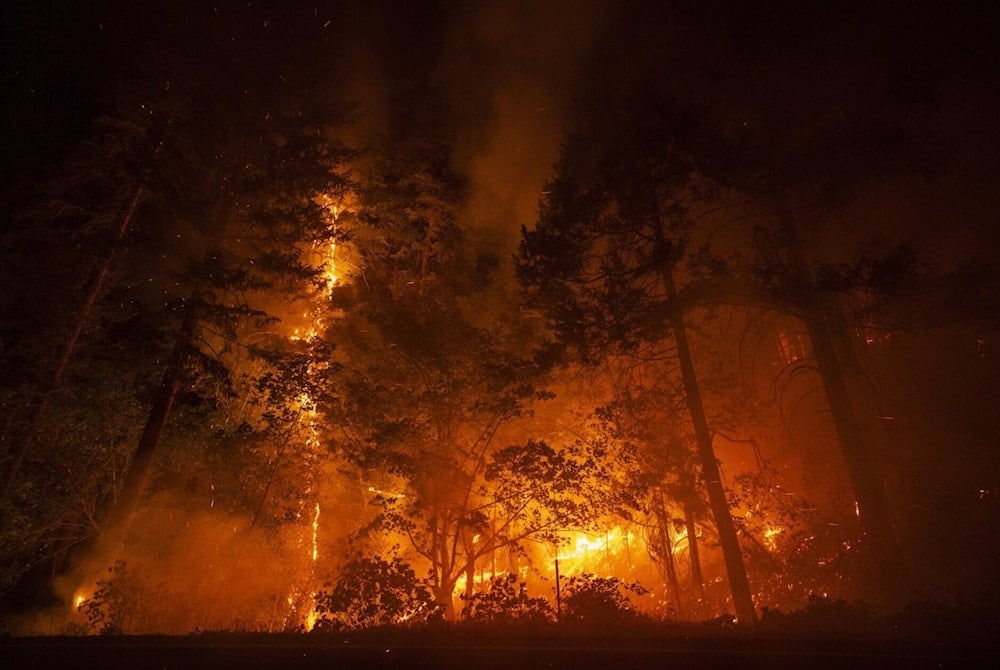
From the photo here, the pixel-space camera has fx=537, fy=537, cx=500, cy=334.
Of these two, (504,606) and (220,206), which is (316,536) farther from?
(220,206)

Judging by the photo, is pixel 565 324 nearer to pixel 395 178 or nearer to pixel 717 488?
pixel 717 488

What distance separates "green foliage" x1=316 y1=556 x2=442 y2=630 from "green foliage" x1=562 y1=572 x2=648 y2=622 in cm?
258

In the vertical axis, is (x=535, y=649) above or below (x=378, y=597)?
below

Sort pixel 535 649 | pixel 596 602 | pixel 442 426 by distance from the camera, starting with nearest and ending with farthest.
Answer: pixel 535 649 → pixel 596 602 → pixel 442 426

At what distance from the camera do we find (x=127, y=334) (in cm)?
1532

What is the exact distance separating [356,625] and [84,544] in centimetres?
1052

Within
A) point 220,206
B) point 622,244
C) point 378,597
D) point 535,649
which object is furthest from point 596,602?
point 220,206

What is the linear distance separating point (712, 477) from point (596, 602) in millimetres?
3437

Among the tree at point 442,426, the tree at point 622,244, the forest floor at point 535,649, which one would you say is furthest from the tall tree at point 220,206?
the forest floor at point 535,649

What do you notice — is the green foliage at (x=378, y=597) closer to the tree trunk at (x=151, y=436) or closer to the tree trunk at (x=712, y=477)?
the tree trunk at (x=151, y=436)

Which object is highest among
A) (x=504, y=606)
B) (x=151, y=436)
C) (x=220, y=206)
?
(x=220, y=206)

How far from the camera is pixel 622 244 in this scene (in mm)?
12578

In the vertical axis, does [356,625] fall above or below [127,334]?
below

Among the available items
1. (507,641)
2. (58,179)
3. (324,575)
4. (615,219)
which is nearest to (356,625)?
(507,641)
